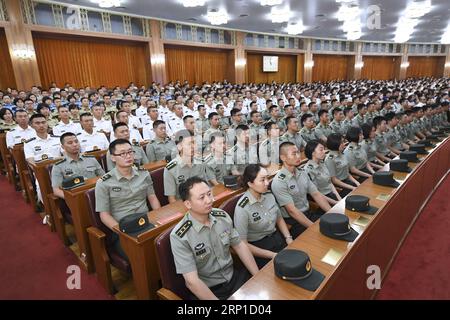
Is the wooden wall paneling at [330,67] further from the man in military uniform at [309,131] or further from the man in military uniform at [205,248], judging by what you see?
the man in military uniform at [205,248]

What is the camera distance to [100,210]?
2.02 metres

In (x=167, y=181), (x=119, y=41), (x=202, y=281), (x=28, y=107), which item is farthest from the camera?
(x=119, y=41)

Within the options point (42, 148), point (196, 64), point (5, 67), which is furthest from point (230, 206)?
point (196, 64)

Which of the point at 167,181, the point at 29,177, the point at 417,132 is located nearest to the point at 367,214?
the point at 167,181

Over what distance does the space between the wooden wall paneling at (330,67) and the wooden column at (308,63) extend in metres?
1.14

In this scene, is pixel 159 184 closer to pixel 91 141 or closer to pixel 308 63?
pixel 91 141

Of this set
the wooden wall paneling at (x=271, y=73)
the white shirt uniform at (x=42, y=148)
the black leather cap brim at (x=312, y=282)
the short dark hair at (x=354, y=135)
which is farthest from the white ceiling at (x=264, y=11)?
the black leather cap brim at (x=312, y=282)

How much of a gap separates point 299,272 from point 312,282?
0.07m

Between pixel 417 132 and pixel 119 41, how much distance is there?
28.8ft

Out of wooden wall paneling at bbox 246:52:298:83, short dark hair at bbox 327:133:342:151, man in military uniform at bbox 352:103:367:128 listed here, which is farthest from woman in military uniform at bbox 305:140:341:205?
wooden wall paneling at bbox 246:52:298:83

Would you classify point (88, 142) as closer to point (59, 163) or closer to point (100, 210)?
point (59, 163)

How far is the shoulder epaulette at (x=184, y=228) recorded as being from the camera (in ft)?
4.78

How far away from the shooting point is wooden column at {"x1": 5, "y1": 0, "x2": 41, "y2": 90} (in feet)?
22.1

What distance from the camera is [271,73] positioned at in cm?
1545
